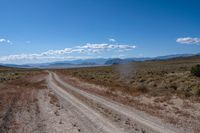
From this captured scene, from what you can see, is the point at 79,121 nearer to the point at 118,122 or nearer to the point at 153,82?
the point at 118,122

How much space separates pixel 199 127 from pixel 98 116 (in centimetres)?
467

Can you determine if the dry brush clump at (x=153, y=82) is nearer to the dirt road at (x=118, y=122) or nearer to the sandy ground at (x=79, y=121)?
the dirt road at (x=118, y=122)

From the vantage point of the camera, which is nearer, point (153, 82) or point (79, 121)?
point (79, 121)

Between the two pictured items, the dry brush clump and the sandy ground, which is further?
the dry brush clump

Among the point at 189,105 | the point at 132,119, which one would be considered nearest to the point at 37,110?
the point at 132,119

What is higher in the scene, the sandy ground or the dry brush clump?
the sandy ground

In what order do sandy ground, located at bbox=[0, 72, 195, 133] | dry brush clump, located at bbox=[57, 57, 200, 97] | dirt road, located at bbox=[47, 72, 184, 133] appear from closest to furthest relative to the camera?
dirt road, located at bbox=[47, 72, 184, 133] < sandy ground, located at bbox=[0, 72, 195, 133] < dry brush clump, located at bbox=[57, 57, 200, 97]

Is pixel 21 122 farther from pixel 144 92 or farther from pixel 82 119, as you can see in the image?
pixel 144 92

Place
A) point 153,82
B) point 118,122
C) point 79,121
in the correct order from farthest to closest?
point 153,82 → point 79,121 → point 118,122

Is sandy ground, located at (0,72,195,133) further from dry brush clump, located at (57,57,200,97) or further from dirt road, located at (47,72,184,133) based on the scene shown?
dry brush clump, located at (57,57,200,97)

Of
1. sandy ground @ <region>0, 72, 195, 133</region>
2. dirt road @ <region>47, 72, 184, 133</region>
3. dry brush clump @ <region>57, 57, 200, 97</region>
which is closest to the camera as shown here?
dirt road @ <region>47, 72, 184, 133</region>

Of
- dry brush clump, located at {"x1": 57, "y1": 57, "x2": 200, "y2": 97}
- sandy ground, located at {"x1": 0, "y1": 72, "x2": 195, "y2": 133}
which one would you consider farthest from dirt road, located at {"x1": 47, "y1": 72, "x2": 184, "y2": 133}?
dry brush clump, located at {"x1": 57, "y1": 57, "x2": 200, "y2": 97}

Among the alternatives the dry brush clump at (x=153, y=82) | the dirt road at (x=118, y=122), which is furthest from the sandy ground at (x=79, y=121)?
the dry brush clump at (x=153, y=82)

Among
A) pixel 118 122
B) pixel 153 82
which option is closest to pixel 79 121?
pixel 118 122
